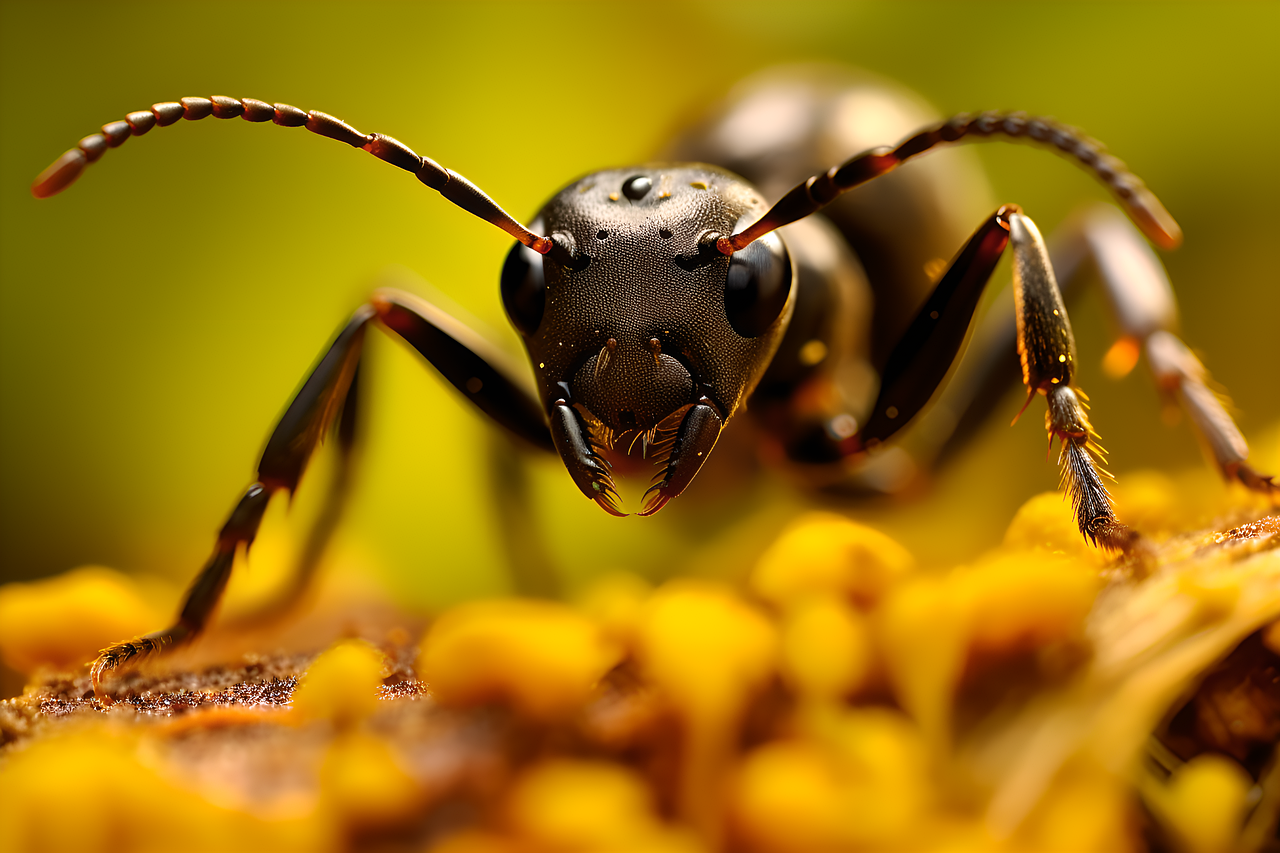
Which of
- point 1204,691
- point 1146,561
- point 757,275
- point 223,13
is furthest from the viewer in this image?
point 223,13

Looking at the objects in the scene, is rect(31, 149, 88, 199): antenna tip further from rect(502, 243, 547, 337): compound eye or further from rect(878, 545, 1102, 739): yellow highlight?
rect(878, 545, 1102, 739): yellow highlight

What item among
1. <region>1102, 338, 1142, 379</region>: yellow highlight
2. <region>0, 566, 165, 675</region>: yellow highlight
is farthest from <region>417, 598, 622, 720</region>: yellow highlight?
<region>1102, 338, 1142, 379</region>: yellow highlight

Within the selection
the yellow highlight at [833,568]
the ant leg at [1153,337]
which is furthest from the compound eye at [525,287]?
the ant leg at [1153,337]

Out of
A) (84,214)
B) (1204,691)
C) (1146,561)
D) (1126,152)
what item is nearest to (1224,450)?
(1146,561)

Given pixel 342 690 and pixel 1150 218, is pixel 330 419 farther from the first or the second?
pixel 1150 218

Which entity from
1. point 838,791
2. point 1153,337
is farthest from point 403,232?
point 838,791

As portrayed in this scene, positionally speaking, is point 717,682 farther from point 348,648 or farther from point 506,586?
point 506,586

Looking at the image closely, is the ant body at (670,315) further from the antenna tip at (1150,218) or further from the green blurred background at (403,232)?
the green blurred background at (403,232)
